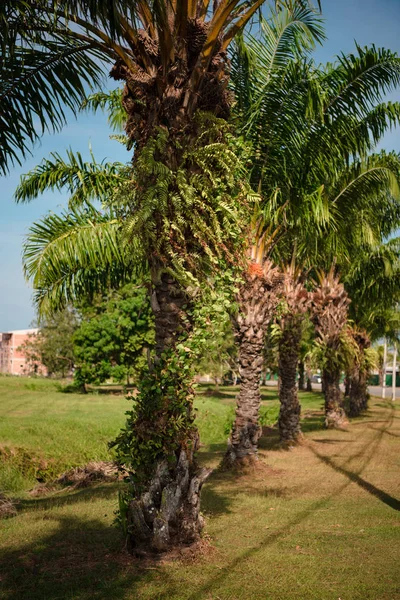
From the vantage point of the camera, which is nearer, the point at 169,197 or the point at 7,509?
the point at 169,197

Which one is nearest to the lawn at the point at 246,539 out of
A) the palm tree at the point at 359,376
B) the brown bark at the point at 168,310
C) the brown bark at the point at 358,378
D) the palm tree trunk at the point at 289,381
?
the brown bark at the point at 168,310

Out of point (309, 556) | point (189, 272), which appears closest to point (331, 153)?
point (189, 272)

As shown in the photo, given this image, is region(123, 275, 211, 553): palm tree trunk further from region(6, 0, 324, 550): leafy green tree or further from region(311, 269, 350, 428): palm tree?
region(311, 269, 350, 428): palm tree

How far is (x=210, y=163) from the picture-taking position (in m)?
7.14

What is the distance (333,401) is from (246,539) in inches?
634

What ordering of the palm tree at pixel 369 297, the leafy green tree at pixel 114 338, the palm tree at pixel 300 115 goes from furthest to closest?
the leafy green tree at pixel 114 338, the palm tree at pixel 369 297, the palm tree at pixel 300 115

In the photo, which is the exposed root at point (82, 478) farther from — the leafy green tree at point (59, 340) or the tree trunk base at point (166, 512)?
the leafy green tree at point (59, 340)

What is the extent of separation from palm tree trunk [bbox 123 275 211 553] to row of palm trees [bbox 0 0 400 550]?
0.02 metres

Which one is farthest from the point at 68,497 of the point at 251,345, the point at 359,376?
the point at 359,376

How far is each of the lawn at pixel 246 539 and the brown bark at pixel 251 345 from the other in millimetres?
709

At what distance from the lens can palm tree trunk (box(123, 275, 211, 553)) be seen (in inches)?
251

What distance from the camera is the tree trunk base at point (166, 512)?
6.33 m

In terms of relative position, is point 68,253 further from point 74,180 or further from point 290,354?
point 290,354

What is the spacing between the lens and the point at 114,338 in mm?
37312
